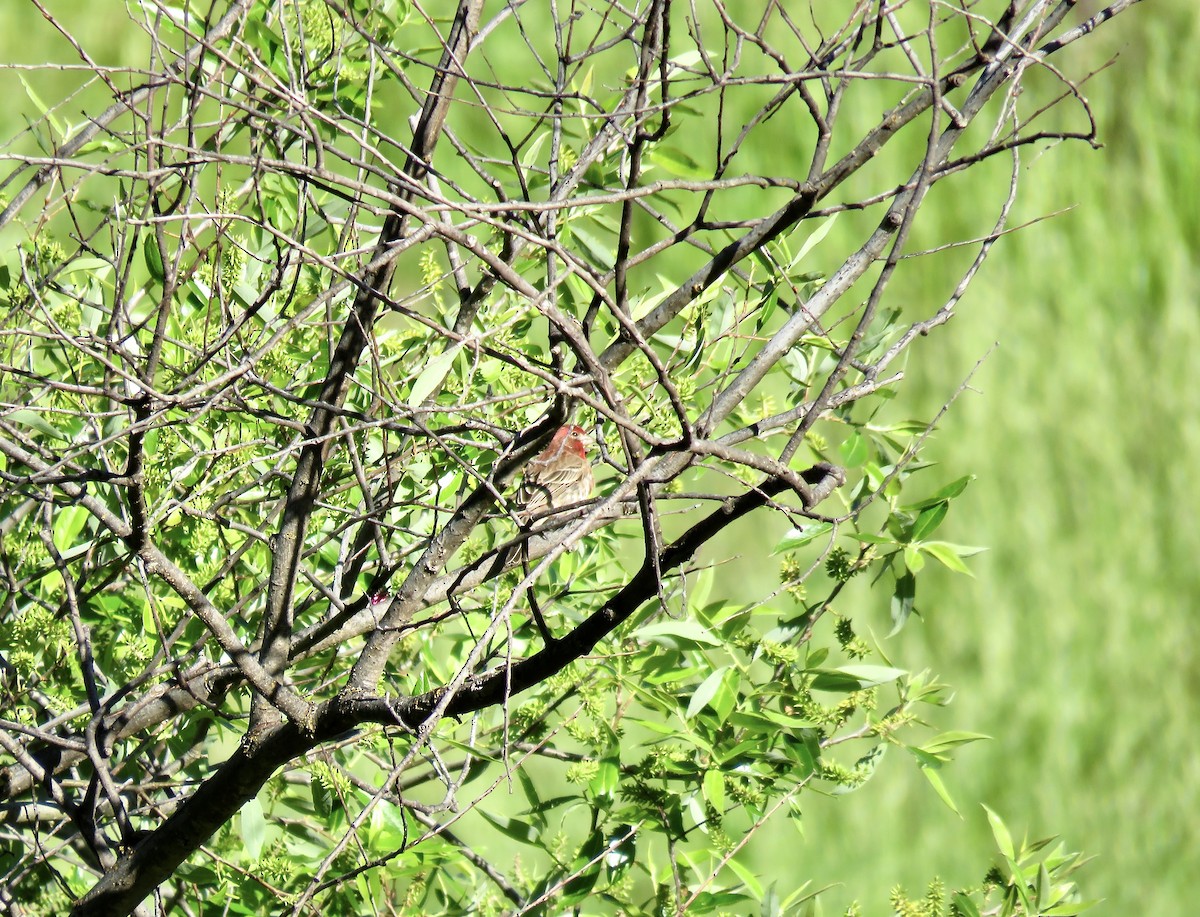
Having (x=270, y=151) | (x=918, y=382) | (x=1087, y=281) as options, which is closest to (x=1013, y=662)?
(x=918, y=382)

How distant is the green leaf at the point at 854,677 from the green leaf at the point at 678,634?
7.9 inches

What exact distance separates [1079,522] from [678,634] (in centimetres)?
329

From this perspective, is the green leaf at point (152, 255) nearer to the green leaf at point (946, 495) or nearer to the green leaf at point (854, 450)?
the green leaf at point (854, 450)

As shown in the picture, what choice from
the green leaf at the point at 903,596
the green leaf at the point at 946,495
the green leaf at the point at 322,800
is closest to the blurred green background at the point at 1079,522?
the green leaf at the point at 903,596

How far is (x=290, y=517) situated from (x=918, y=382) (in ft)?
11.3

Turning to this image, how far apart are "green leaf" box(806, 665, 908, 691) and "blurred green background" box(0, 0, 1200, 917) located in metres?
2.52

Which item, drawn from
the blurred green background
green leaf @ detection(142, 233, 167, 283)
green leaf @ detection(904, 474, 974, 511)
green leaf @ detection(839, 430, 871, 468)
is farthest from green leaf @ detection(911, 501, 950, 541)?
the blurred green background

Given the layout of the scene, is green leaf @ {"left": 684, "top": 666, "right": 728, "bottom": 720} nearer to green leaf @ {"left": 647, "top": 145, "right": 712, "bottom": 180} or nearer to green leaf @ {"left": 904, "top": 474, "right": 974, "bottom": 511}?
green leaf @ {"left": 904, "top": 474, "right": 974, "bottom": 511}

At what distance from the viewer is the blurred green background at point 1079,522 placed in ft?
15.4

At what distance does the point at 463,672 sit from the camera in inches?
48.1

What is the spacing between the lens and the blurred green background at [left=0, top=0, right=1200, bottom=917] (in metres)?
4.68

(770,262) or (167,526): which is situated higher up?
(770,262)

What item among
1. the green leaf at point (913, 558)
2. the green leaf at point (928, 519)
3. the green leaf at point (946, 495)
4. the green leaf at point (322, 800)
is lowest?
the green leaf at point (322, 800)

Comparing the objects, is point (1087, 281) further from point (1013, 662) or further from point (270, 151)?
point (270, 151)
